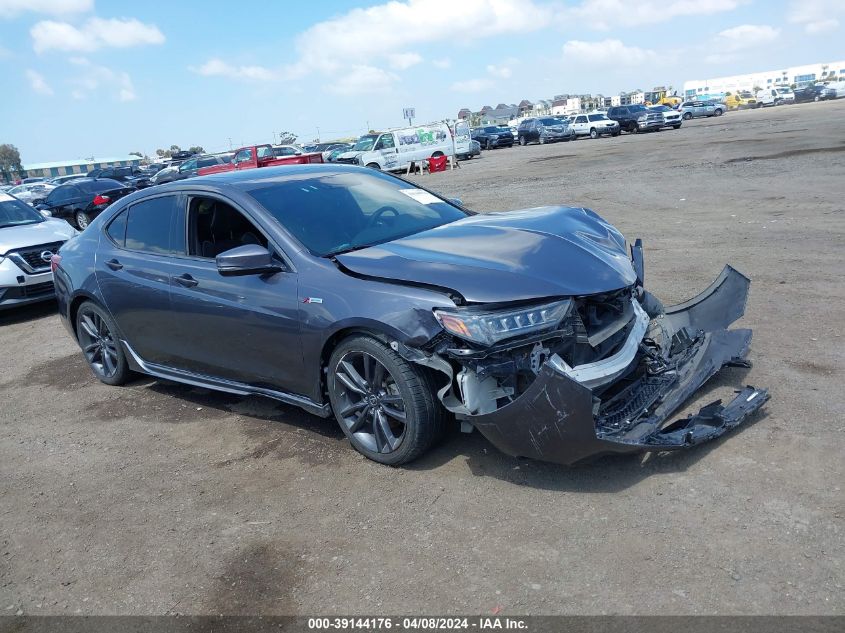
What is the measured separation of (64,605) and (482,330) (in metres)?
2.34

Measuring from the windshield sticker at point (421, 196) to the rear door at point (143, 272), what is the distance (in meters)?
1.72

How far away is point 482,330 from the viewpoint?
346 centimetres

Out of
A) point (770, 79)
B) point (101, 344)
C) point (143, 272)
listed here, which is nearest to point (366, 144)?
point (101, 344)

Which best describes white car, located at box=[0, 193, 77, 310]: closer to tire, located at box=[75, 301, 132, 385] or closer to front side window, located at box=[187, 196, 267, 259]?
tire, located at box=[75, 301, 132, 385]

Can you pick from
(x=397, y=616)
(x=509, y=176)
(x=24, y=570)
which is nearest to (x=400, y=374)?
(x=397, y=616)

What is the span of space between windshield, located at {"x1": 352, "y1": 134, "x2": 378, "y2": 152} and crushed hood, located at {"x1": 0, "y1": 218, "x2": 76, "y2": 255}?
878 inches

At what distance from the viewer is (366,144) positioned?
32.0 metres

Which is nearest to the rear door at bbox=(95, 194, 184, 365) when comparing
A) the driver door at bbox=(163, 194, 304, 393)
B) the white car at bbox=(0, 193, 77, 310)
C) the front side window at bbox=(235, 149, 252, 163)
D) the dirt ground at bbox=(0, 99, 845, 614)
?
the driver door at bbox=(163, 194, 304, 393)

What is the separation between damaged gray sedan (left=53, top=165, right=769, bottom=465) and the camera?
3.51 metres

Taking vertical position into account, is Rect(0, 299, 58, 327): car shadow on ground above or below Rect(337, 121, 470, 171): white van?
below

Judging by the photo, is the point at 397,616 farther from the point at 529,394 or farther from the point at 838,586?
the point at 838,586

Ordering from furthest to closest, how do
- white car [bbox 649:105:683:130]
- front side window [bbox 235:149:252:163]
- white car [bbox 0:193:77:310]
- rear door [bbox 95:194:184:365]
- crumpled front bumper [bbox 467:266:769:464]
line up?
white car [bbox 649:105:683:130]
front side window [bbox 235:149:252:163]
white car [bbox 0:193:77:310]
rear door [bbox 95:194:184:365]
crumpled front bumper [bbox 467:266:769:464]

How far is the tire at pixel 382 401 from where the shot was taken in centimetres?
374

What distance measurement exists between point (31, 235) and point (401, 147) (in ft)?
75.7
